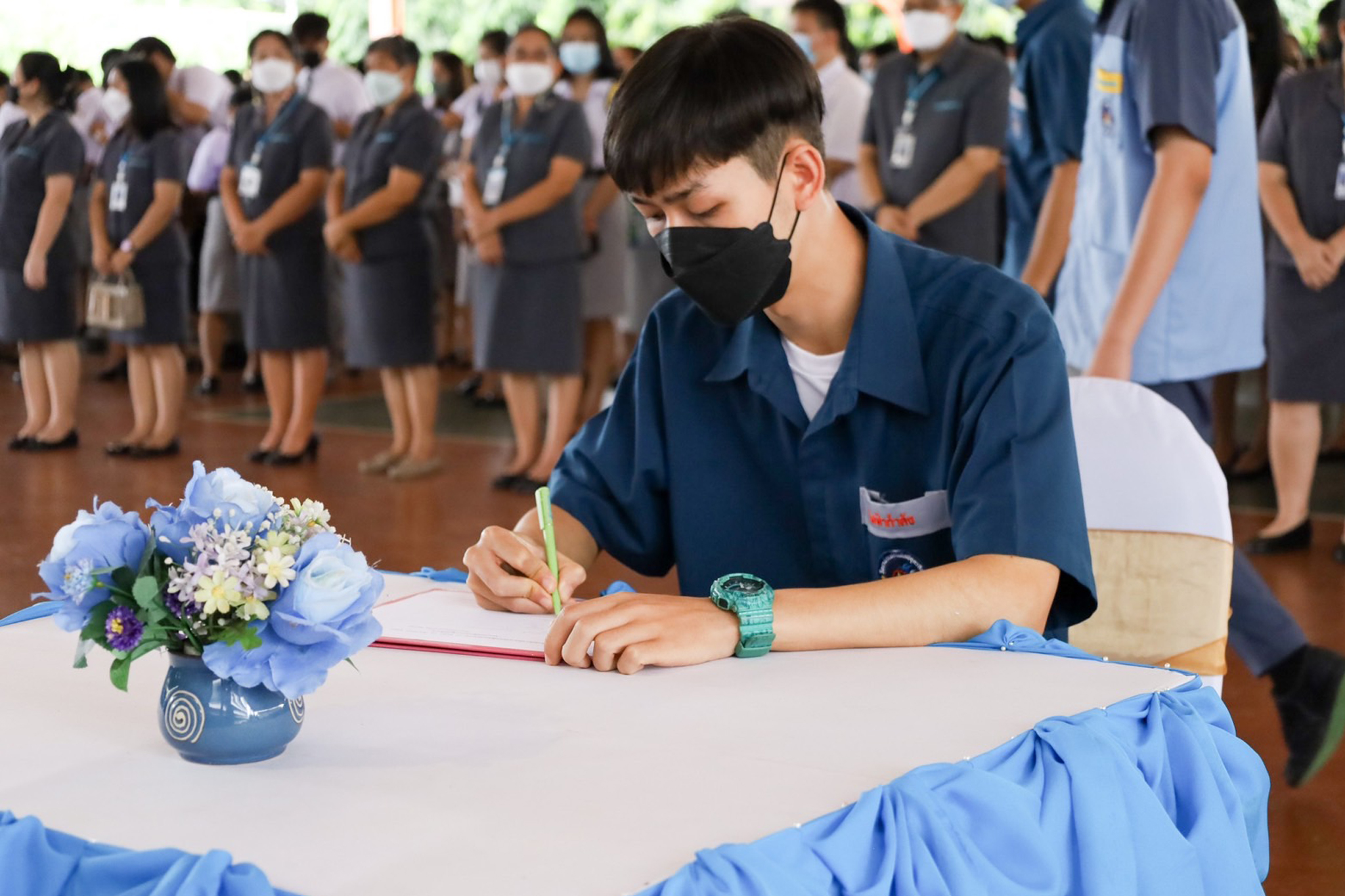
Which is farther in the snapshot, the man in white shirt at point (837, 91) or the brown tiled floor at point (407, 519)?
the man in white shirt at point (837, 91)

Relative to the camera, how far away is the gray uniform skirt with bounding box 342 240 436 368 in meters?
5.52

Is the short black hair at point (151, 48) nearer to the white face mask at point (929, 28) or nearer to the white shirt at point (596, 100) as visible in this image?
the white shirt at point (596, 100)

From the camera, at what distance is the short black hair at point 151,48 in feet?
21.4

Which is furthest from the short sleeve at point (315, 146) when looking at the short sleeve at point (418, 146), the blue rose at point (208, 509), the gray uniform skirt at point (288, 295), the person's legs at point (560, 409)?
the blue rose at point (208, 509)

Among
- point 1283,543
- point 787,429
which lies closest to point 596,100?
point 1283,543

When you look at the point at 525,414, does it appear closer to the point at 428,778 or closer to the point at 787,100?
the point at 787,100

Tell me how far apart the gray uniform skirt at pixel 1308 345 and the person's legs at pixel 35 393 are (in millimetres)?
4666

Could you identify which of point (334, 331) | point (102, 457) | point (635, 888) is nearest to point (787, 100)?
point (635, 888)

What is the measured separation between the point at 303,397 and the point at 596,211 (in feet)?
4.41

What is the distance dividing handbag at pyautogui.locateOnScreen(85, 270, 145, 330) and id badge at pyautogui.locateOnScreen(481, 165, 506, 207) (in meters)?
1.53

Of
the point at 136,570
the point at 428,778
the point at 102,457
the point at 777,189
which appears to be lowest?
the point at 102,457

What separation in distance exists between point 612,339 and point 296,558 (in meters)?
5.60

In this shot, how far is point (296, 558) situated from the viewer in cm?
103

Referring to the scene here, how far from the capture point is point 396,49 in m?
5.48
